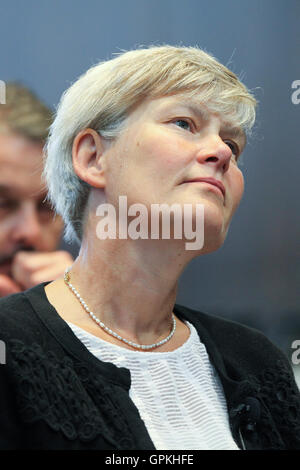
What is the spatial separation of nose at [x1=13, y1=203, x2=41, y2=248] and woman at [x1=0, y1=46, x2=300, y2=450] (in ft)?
1.35

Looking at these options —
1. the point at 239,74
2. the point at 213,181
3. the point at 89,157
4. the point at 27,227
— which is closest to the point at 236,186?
the point at 213,181

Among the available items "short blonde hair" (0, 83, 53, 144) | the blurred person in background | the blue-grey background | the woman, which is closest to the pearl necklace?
the woman

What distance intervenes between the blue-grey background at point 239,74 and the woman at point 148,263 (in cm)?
62

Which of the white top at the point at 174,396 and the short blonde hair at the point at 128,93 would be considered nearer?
the white top at the point at 174,396

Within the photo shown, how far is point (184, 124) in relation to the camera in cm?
125

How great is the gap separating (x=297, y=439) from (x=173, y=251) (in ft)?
1.52

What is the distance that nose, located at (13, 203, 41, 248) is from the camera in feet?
5.79

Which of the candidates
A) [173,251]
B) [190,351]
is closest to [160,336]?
[190,351]

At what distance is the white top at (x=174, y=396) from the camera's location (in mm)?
1129

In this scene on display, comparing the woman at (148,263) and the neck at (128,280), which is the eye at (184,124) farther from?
the neck at (128,280)

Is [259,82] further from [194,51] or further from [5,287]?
[5,287]

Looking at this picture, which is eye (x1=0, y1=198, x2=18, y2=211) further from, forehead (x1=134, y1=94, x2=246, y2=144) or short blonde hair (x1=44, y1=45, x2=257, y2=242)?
forehead (x1=134, y1=94, x2=246, y2=144)

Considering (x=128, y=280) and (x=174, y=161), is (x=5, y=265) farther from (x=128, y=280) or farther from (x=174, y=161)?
(x=174, y=161)

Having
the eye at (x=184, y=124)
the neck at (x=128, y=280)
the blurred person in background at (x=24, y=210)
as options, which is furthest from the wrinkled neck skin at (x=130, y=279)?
the blurred person in background at (x=24, y=210)
